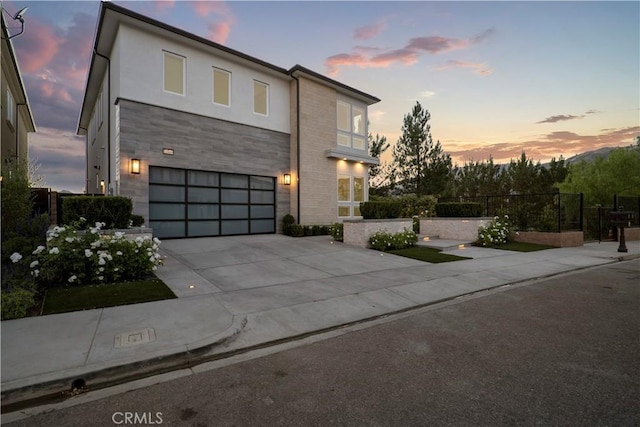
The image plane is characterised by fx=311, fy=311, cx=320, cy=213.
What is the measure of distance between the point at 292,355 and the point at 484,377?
2027 millimetres

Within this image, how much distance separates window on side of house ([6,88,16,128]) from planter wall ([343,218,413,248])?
16497 millimetres

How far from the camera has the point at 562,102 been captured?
16.9 m

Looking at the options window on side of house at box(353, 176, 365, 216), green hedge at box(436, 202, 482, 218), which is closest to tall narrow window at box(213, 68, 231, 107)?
window on side of house at box(353, 176, 365, 216)

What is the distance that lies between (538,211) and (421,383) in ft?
50.5

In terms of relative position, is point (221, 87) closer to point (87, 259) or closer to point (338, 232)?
point (338, 232)

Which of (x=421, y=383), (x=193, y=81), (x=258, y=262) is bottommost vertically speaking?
(x=421, y=383)

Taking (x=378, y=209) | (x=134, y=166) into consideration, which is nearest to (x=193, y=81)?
(x=134, y=166)

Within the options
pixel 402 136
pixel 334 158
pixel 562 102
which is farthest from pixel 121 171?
pixel 402 136

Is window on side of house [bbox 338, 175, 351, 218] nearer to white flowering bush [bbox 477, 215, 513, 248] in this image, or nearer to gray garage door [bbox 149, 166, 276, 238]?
gray garage door [bbox 149, 166, 276, 238]

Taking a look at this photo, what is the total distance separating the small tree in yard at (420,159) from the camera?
Answer: 1154 inches

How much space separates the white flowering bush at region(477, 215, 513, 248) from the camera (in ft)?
42.9

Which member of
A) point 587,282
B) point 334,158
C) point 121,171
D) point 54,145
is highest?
point 54,145

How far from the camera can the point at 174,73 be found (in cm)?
1241

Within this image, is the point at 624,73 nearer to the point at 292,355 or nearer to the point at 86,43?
the point at 292,355
